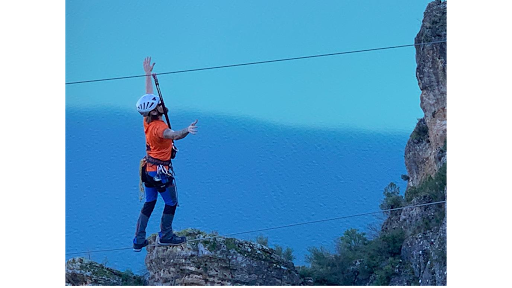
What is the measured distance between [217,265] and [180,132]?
2.26 meters

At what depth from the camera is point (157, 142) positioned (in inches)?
368

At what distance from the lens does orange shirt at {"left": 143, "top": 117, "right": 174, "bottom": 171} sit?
9.27m

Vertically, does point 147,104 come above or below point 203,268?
above

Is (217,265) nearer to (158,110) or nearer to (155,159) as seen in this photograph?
(155,159)

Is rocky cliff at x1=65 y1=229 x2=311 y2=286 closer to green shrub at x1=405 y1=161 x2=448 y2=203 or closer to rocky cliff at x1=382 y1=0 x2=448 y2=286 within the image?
rocky cliff at x1=382 y1=0 x2=448 y2=286

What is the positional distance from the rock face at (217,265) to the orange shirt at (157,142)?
144 cm

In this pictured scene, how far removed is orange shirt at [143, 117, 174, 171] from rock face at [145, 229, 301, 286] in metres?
1.44

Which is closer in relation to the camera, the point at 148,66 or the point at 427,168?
the point at 148,66

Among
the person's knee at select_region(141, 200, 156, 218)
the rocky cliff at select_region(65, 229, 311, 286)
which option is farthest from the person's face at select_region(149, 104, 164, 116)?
→ the rocky cliff at select_region(65, 229, 311, 286)

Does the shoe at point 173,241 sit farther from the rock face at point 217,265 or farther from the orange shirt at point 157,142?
the orange shirt at point 157,142

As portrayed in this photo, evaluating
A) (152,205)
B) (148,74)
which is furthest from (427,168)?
(148,74)
